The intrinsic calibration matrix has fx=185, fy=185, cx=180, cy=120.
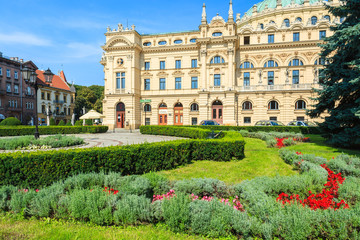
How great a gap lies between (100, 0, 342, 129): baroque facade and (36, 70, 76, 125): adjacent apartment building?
2575 centimetres

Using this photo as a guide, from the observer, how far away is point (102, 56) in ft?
150

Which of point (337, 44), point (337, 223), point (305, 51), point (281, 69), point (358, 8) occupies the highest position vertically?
point (305, 51)

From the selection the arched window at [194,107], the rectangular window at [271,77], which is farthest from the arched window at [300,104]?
the arched window at [194,107]

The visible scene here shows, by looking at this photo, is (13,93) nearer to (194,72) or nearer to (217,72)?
(194,72)

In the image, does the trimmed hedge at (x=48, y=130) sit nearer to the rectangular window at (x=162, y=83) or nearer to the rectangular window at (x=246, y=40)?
the rectangular window at (x=162, y=83)

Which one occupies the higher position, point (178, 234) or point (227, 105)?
point (227, 105)

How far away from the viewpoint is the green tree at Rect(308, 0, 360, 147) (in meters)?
11.0

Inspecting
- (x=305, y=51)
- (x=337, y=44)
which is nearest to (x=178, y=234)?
(x=337, y=44)

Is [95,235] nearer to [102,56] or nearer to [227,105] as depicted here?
[227,105]

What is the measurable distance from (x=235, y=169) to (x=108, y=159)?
5.70m

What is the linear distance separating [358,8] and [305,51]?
984 inches

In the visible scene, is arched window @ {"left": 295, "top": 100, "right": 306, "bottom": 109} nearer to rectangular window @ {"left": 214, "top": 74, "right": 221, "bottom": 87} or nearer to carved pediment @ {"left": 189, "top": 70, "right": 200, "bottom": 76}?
rectangular window @ {"left": 214, "top": 74, "right": 221, "bottom": 87}

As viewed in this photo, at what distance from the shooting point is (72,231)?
4199 millimetres

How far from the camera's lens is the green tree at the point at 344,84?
433 inches
